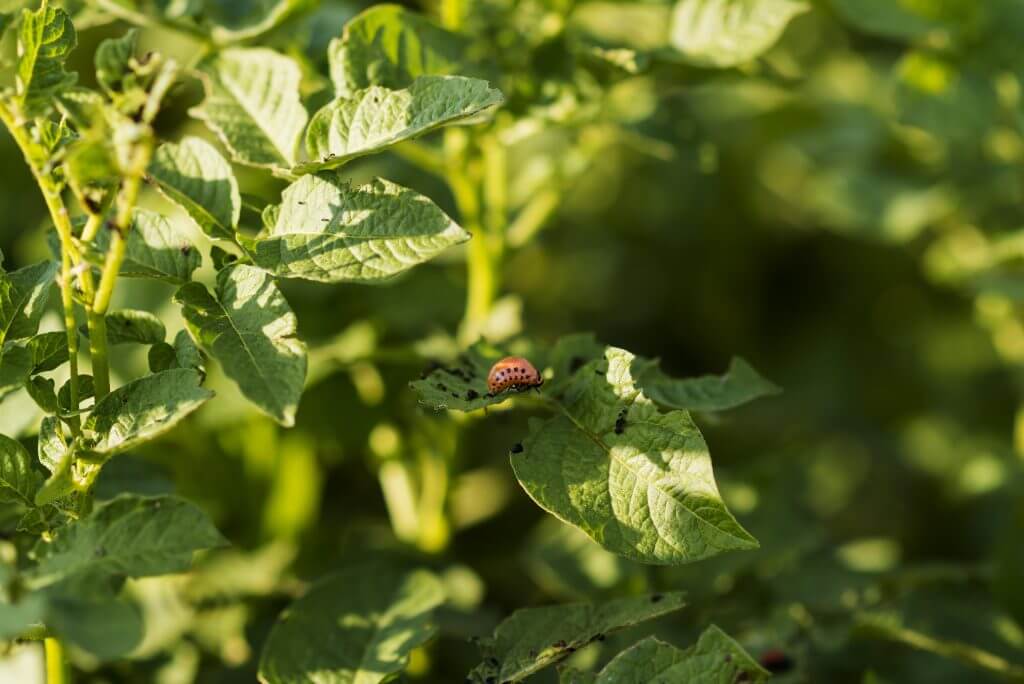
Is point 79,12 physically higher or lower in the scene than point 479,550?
higher

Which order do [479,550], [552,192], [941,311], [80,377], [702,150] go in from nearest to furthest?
1. [80,377]
2. [552,192]
3. [702,150]
4. [479,550]
5. [941,311]

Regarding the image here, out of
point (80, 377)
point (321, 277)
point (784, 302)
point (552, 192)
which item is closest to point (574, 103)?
point (552, 192)

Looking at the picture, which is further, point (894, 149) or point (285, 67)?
point (894, 149)

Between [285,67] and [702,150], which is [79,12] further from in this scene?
[702,150]

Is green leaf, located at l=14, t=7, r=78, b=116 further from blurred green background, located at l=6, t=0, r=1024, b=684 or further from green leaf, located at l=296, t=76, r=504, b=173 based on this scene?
blurred green background, located at l=6, t=0, r=1024, b=684

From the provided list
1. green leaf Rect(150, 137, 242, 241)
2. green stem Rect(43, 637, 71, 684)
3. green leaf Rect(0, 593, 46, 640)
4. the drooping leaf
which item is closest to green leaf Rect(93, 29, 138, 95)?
green leaf Rect(150, 137, 242, 241)

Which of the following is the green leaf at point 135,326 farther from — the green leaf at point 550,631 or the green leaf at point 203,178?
the green leaf at point 550,631

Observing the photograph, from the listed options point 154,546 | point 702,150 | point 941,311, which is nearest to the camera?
point 154,546

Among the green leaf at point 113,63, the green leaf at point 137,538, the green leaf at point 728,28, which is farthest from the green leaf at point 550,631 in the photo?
the green leaf at point 728,28
